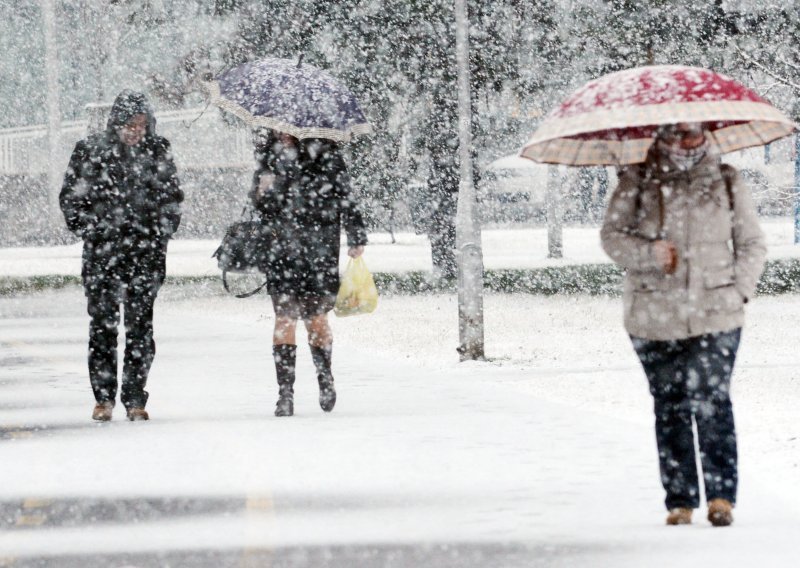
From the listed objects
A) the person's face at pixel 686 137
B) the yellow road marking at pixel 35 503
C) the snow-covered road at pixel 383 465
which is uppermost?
the person's face at pixel 686 137

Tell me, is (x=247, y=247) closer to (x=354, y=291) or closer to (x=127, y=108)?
(x=354, y=291)

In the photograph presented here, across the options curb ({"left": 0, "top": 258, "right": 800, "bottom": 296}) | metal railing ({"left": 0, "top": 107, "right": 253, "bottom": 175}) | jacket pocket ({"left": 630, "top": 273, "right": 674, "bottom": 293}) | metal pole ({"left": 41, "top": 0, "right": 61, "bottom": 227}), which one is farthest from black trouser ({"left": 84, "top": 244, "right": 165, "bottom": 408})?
metal railing ({"left": 0, "top": 107, "right": 253, "bottom": 175})

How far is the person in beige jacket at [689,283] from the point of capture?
21.5 ft

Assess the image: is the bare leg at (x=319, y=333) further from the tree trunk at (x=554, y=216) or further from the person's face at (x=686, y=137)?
the tree trunk at (x=554, y=216)

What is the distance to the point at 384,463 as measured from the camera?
8508mm

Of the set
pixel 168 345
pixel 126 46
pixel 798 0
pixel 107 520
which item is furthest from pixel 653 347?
pixel 126 46

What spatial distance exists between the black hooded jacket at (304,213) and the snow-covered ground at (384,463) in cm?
86

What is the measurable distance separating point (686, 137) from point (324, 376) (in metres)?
4.09

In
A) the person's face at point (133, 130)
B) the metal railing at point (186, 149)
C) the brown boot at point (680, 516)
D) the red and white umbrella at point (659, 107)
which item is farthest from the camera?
the metal railing at point (186, 149)

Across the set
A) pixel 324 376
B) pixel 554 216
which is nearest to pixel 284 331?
pixel 324 376

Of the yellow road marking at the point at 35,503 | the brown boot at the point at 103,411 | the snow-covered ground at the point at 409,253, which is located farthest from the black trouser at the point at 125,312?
the snow-covered ground at the point at 409,253

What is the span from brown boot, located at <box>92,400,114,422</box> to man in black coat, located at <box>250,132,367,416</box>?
104cm

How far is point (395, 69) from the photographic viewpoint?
74.3 feet

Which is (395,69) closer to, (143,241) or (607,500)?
(143,241)
